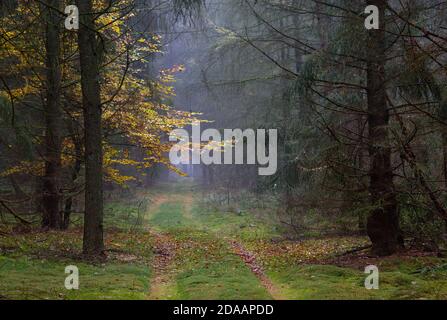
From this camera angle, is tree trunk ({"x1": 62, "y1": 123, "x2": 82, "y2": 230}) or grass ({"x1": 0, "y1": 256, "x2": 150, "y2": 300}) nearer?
grass ({"x1": 0, "y1": 256, "x2": 150, "y2": 300})

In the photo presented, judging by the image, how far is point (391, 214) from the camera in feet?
33.8

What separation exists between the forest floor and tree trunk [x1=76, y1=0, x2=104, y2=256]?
2.44 feet

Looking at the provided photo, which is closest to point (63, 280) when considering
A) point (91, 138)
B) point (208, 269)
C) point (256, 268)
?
point (208, 269)

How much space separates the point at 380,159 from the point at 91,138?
6.59 meters

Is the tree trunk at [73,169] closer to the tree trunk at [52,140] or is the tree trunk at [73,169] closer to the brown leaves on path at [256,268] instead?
the tree trunk at [52,140]

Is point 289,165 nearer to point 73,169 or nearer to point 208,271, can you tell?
point 208,271

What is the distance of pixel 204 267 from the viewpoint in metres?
10.5

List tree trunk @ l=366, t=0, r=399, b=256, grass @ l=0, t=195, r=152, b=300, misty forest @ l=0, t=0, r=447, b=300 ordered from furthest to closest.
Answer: tree trunk @ l=366, t=0, r=399, b=256 < misty forest @ l=0, t=0, r=447, b=300 < grass @ l=0, t=195, r=152, b=300

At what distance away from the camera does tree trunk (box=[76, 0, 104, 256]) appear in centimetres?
1040

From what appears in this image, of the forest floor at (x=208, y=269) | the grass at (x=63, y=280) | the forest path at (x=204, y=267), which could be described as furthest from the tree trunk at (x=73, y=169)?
the grass at (x=63, y=280)

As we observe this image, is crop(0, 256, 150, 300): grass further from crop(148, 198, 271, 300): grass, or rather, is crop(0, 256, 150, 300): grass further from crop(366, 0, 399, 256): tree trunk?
crop(366, 0, 399, 256): tree trunk

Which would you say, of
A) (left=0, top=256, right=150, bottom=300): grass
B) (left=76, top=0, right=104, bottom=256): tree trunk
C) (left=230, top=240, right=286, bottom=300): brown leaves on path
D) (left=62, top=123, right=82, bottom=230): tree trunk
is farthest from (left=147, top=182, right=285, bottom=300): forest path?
(left=62, top=123, right=82, bottom=230): tree trunk

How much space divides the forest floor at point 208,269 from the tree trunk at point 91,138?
745 millimetres

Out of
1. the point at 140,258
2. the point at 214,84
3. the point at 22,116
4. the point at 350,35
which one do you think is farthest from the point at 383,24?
the point at 22,116
